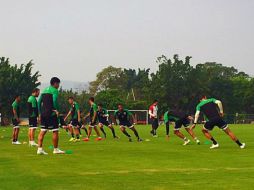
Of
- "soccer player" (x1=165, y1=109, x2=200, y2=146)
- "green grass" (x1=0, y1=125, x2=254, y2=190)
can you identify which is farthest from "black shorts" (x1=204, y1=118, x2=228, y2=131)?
"green grass" (x1=0, y1=125, x2=254, y2=190)

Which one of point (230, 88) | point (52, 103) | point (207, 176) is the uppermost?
point (230, 88)

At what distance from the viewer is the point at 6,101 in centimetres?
7012

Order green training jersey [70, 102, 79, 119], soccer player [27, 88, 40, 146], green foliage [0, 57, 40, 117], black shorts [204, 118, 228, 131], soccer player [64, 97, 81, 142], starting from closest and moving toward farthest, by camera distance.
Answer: black shorts [204, 118, 228, 131] → soccer player [27, 88, 40, 146] → soccer player [64, 97, 81, 142] → green training jersey [70, 102, 79, 119] → green foliage [0, 57, 40, 117]

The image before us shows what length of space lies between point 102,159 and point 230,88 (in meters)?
84.9

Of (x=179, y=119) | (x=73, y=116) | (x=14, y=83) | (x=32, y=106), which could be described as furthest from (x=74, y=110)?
(x=14, y=83)

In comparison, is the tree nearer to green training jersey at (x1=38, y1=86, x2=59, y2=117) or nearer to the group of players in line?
the group of players in line

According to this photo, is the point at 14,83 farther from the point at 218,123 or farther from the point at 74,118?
the point at 218,123

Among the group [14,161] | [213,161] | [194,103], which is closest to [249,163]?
[213,161]

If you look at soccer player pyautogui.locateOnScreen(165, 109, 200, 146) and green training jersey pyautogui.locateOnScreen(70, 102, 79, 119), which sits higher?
green training jersey pyautogui.locateOnScreen(70, 102, 79, 119)

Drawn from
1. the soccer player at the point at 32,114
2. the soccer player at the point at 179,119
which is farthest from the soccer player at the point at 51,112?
the soccer player at the point at 179,119

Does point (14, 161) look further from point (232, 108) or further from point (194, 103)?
point (232, 108)

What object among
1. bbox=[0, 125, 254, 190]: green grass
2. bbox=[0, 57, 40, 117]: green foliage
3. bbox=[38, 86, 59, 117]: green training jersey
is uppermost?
bbox=[0, 57, 40, 117]: green foliage

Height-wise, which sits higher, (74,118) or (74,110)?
(74,110)

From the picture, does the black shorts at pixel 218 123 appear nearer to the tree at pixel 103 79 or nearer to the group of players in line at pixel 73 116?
the group of players in line at pixel 73 116
